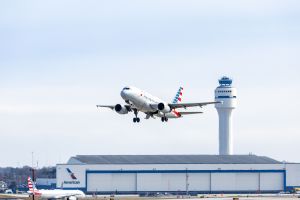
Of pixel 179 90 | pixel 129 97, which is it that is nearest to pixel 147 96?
pixel 129 97

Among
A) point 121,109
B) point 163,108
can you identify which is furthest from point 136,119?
point 163,108

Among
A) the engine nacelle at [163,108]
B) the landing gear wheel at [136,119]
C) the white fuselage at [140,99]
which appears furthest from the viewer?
the landing gear wheel at [136,119]

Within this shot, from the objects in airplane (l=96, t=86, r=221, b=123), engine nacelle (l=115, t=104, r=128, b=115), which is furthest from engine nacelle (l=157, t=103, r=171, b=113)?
engine nacelle (l=115, t=104, r=128, b=115)

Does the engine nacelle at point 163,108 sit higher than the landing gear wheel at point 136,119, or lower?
higher

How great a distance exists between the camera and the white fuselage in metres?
150

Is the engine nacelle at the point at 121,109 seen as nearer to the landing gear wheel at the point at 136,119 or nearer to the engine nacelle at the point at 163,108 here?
the landing gear wheel at the point at 136,119

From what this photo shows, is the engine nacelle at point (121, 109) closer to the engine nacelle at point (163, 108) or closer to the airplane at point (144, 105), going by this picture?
the airplane at point (144, 105)

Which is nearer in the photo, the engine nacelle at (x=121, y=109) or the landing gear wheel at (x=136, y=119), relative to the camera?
the engine nacelle at (x=121, y=109)

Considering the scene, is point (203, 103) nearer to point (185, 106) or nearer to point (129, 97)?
point (185, 106)

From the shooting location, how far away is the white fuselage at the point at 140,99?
492ft

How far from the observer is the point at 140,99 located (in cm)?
15150

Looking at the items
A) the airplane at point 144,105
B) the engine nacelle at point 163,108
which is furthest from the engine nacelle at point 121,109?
the engine nacelle at point 163,108

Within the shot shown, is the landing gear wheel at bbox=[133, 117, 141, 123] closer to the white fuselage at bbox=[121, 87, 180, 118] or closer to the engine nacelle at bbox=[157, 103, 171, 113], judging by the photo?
the white fuselage at bbox=[121, 87, 180, 118]

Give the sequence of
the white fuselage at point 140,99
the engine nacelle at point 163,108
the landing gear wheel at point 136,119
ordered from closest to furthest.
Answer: the white fuselage at point 140,99, the engine nacelle at point 163,108, the landing gear wheel at point 136,119
